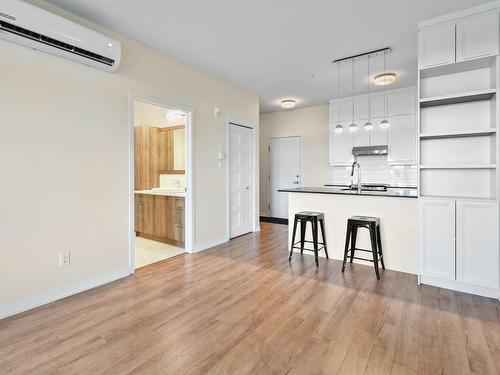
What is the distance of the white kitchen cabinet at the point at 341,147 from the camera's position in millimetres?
5930

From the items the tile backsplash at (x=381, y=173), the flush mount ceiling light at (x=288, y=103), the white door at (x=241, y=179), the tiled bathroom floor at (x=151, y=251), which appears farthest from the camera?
the flush mount ceiling light at (x=288, y=103)

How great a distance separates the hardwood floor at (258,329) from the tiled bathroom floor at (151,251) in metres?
0.63

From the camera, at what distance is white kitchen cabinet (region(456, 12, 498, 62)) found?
262 centimetres

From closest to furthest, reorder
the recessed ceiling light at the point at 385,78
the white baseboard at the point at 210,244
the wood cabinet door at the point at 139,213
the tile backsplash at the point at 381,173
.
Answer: the white baseboard at the point at 210,244, the recessed ceiling light at the point at 385,78, the wood cabinet door at the point at 139,213, the tile backsplash at the point at 381,173

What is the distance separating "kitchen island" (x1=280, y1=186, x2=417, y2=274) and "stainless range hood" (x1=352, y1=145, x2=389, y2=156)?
1934 mm

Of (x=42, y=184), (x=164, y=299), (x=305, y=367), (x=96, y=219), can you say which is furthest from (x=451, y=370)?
(x=42, y=184)

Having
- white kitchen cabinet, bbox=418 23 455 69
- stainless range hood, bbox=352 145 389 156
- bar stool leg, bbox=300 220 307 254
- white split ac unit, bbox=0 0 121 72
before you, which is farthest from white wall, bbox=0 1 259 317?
stainless range hood, bbox=352 145 389 156

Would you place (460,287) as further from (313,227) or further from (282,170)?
(282,170)

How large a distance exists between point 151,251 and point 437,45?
462 centimetres

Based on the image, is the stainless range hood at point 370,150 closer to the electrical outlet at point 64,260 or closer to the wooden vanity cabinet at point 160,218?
the wooden vanity cabinet at point 160,218

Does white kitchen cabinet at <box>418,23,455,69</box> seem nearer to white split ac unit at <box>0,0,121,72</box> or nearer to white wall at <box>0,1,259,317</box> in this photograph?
white wall at <box>0,1,259,317</box>

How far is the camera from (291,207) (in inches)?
173

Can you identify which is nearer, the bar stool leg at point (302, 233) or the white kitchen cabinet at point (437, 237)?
the white kitchen cabinet at point (437, 237)

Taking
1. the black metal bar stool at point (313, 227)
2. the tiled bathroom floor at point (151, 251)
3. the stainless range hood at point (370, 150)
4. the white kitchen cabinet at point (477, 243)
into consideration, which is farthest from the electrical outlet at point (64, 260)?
the stainless range hood at point (370, 150)
